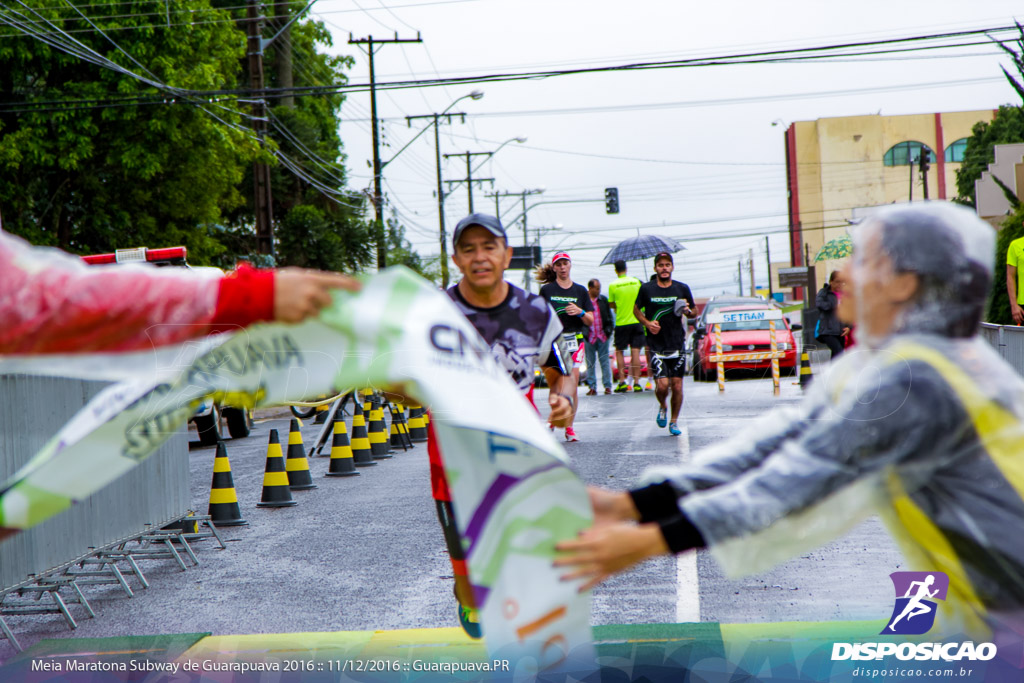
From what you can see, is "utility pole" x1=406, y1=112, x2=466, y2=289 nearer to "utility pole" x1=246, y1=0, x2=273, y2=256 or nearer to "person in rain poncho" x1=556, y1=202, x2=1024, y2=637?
"utility pole" x1=246, y1=0, x2=273, y2=256

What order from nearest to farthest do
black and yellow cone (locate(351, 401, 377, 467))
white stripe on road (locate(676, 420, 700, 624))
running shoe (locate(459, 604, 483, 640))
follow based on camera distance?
running shoe (locate(459, 604, 483, 640)) < white stripe on road (locate(676, 420, 700, 624)) < black and yellow cone (locate(351, 401, 377, 467))

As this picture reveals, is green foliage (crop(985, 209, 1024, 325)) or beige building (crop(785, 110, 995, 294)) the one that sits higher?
beige building (crop(785, 110, 995, 294))

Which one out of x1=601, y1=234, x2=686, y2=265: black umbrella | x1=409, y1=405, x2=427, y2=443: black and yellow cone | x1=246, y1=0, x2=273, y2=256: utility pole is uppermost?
x1=246, y1=0, x2=273, y2=256: utility pole

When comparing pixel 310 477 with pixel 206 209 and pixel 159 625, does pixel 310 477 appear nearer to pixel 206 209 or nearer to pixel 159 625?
pixel 159 625

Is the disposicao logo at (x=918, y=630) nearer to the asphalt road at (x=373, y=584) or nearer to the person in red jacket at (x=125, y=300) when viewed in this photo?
the asphalt road at (x=373, y=584)

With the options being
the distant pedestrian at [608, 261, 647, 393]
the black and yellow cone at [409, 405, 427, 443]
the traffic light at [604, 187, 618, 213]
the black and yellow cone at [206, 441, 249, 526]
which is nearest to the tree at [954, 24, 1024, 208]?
the traffic light at [604, 187, 618, 213]

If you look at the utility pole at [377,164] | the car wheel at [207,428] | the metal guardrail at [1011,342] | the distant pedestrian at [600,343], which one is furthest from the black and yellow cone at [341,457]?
the utility pole at [377,164]

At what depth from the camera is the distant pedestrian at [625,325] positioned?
18656mm

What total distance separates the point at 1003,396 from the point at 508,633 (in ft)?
3.81

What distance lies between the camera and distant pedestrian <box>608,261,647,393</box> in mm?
18656

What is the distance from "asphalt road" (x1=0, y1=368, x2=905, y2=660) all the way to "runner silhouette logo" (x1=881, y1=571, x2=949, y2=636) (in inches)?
69.7

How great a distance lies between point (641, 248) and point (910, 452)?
17.2 m

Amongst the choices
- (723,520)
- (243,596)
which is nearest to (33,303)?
(723,520)

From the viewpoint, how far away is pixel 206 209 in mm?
27547
